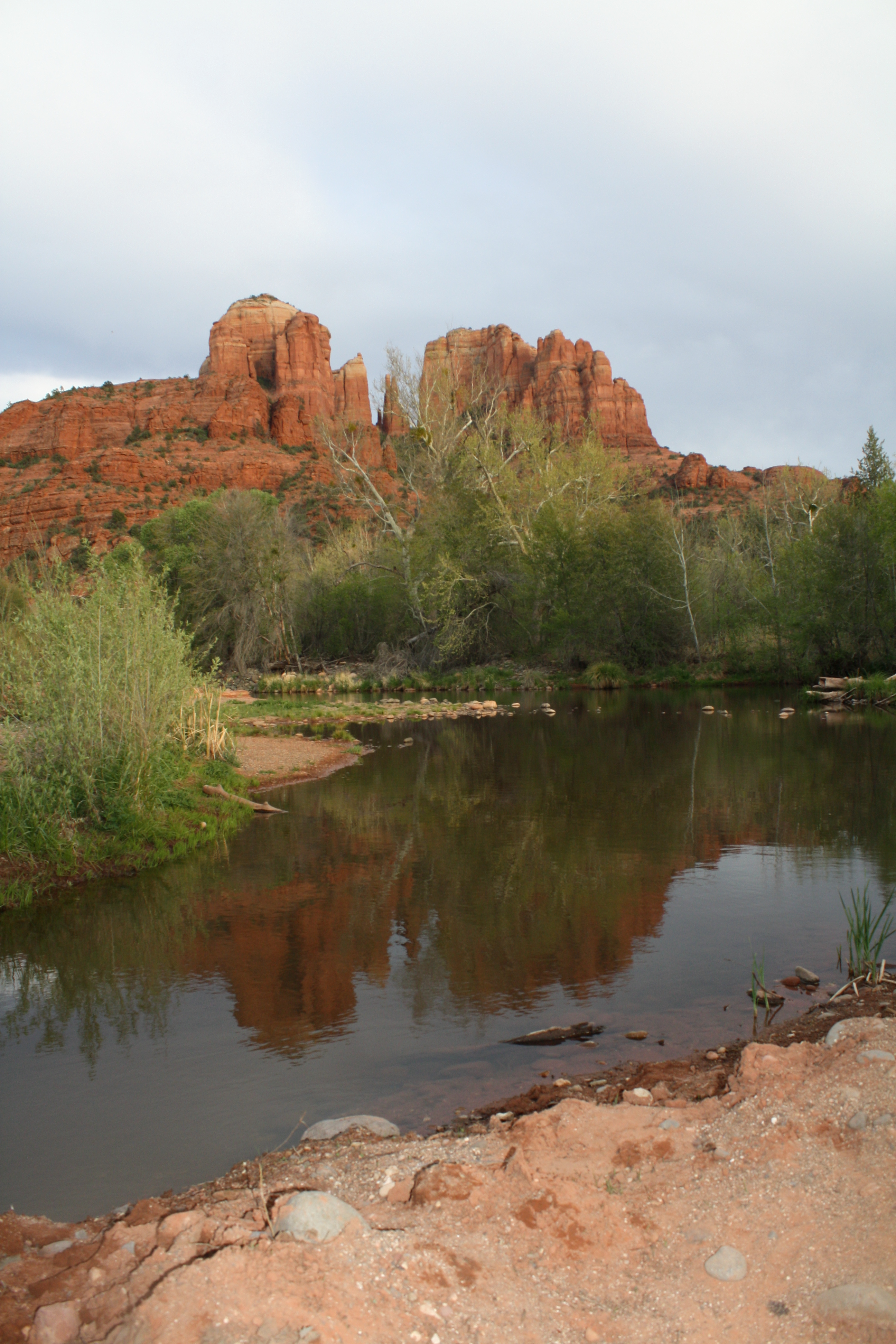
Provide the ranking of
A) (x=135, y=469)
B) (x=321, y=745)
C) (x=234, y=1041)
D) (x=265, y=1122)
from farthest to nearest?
(x=135, y=469) → (x=321, y=745) → (x=234, y=1041) → (x=265, y=1122)

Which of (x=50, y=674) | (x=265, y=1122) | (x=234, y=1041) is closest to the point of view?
(x=265, y=1122)

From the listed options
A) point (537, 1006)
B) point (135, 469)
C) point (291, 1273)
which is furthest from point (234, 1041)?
point (135, 469)

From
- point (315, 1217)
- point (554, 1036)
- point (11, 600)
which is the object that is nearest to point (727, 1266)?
point (315, 1217)

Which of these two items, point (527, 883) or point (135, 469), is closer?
point (527, 883)

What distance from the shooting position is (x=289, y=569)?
135ft

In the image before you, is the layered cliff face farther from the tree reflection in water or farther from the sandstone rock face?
the tree reflection in water

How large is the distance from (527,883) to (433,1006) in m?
2.98

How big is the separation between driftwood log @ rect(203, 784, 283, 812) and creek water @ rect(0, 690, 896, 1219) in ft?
1.28

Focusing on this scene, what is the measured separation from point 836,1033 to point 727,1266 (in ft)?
6.68

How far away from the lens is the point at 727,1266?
290 cm

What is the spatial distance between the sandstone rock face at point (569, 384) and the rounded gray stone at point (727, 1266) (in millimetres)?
100040

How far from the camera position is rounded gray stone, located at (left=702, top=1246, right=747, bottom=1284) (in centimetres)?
286

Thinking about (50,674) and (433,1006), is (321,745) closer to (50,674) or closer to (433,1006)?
(50,674)

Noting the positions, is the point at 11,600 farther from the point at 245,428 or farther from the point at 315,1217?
the point at 245,428
